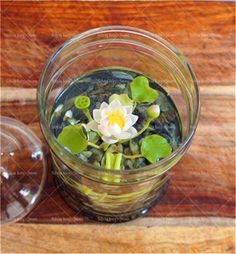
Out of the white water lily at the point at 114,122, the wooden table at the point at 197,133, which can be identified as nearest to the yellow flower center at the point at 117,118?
the white water lily at the point at 114,122

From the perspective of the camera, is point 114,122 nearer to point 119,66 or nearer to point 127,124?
point 127,124

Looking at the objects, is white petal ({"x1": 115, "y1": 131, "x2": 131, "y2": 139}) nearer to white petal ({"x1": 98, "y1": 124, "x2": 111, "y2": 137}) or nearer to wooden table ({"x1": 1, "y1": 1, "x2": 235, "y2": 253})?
white petal ({"x1": 98, "y1": 124, "x2": 111, "y2": 137})

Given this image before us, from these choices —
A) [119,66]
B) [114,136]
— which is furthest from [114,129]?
[119,66]

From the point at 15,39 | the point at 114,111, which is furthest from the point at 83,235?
the point at 15,39

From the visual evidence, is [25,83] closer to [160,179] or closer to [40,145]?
[40,145]

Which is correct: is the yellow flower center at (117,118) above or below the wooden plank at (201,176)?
above

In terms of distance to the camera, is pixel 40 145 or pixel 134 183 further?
pixel 40 145

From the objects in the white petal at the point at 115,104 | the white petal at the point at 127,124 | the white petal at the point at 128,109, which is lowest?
the white petal at the point at 127,124

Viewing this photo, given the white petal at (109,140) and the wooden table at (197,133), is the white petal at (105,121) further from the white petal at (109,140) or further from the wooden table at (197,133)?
the wooden table at (197,133)
